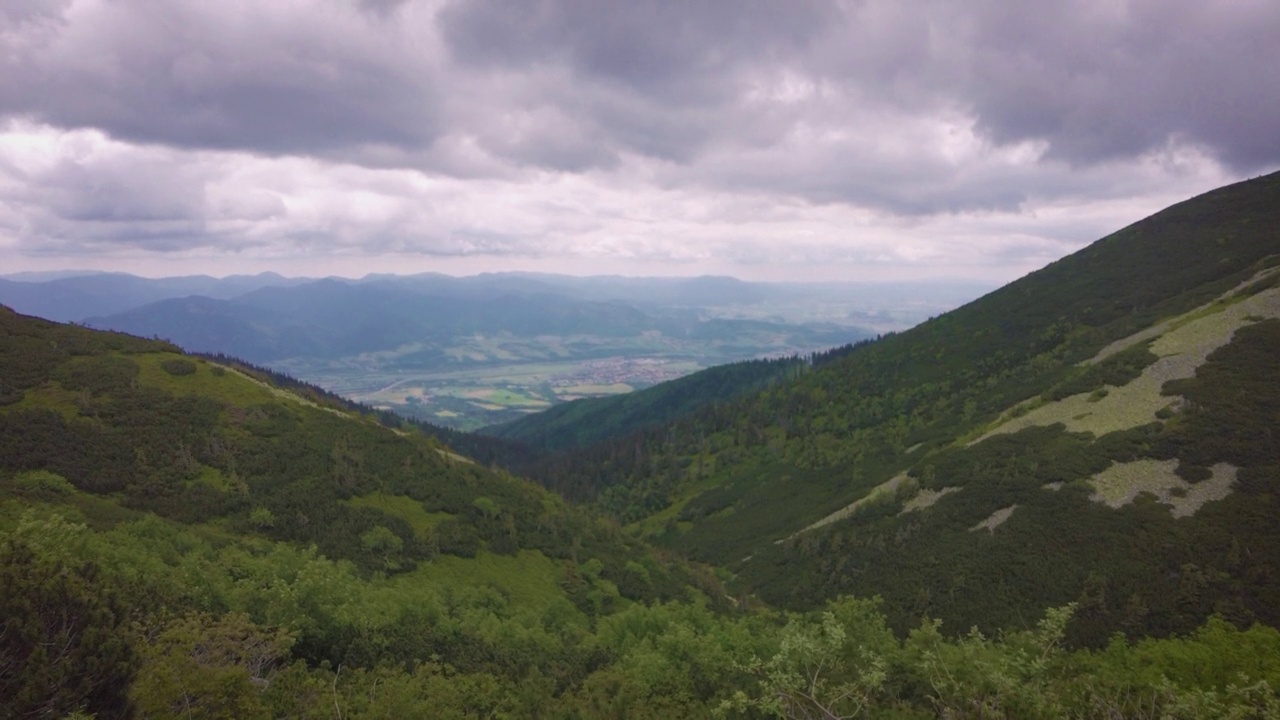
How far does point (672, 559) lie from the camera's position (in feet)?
296

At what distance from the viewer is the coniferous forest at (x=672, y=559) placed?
2130 centimetres

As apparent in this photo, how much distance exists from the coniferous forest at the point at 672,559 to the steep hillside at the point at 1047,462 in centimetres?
52

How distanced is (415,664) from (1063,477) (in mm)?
74950

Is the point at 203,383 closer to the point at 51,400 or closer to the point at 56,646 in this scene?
the point at 51,400

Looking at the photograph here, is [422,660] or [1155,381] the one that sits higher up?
[1155,381]

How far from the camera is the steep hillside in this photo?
54.0m

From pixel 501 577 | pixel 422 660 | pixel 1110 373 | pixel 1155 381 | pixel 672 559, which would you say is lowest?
pixel 672 559

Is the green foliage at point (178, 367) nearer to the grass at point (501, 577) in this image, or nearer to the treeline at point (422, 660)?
the treeline at point (422, 660)

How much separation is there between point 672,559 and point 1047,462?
53999 mm

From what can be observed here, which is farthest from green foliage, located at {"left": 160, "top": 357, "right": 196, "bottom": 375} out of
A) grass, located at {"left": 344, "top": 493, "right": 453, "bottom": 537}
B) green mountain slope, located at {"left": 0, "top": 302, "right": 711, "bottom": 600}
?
grass, located at {"left": 344, "top": 493, "right": 453, "bottom": 537}

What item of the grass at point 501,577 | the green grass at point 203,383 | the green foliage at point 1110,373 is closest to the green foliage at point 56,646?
the grass at point 501,577

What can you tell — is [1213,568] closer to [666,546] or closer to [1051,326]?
[666,546]

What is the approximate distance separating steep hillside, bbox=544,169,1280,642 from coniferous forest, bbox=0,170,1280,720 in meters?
0.52

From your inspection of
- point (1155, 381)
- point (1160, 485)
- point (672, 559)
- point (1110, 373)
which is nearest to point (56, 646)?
point (672, 559)
